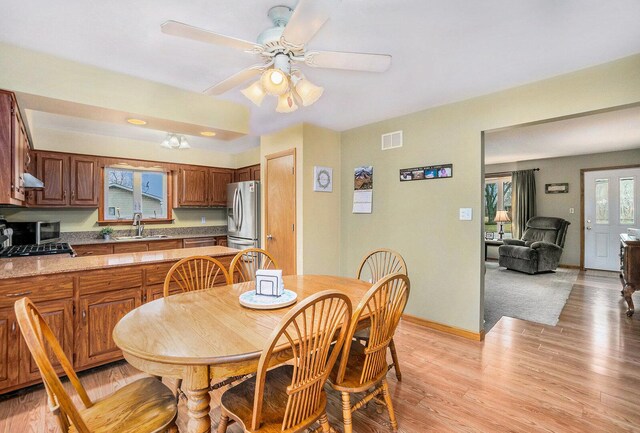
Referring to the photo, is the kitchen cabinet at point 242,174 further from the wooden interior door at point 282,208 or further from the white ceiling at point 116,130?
the wooden interior door at point 282,208

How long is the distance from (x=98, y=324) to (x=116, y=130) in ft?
9.49

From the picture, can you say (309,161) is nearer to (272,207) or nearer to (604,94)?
(272,207)

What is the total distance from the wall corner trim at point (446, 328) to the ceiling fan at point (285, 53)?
2.66 meters

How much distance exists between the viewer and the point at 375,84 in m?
2.73

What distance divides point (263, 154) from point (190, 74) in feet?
6.72

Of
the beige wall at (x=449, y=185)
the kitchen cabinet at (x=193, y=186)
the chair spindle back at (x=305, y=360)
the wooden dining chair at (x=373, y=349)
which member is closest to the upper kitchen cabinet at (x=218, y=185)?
the kitchen cabinet at (x=193, y=186)

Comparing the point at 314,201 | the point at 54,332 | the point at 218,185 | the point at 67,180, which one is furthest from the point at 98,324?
the point at 218,185

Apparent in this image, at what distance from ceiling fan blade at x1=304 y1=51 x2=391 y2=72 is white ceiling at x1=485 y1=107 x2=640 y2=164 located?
7.67 feet

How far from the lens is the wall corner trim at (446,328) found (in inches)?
120

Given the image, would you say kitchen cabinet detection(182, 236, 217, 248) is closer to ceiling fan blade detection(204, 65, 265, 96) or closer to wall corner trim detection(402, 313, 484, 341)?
ceiling fan blade detection(204, 65, 265, 96)

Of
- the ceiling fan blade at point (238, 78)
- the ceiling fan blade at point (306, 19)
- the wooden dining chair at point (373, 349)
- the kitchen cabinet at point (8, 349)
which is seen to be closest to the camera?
the ceiling fan blade at point (306, 19)

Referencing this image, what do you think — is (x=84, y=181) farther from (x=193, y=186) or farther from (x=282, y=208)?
(x=282, y=208)

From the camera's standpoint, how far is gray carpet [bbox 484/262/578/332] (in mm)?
3699

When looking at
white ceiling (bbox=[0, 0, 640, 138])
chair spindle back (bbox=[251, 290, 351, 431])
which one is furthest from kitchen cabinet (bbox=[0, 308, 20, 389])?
chair spindle back (bbox=[251, 290, 351, 431])
